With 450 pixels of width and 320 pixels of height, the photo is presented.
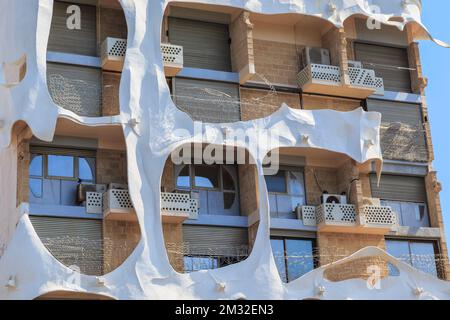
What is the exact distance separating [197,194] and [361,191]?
16.1 ft

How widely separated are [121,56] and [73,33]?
1654 mm

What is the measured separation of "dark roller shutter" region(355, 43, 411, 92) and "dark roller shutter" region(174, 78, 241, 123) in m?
5.17

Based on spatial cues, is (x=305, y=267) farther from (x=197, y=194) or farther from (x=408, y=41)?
(x=408, y=41)

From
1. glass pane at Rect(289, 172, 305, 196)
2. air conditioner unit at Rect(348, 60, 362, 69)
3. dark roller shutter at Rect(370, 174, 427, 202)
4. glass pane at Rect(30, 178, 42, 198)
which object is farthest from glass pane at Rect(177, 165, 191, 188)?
air conditioner unit at Rect(348, 60, 362, 69)

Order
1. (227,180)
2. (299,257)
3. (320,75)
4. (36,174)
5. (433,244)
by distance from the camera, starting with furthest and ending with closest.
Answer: (433,244), (320,75), (227,180), (299,257), (36,174)

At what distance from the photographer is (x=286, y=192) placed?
33.6 metres

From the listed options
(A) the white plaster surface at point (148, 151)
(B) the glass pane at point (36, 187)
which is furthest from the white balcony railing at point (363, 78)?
(B) the glass pane at point (36, 187)

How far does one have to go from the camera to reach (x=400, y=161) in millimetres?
34812

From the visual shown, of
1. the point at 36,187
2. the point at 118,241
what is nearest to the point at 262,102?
the point at 118,241

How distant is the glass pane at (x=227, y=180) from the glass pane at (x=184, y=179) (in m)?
1.11

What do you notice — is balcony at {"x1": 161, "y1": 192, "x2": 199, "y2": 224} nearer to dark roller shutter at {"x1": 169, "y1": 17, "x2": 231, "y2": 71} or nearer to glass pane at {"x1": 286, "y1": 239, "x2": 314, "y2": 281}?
glass pane at {"x1": 286, "y1": 239, "x2": 314, "y2": 281}

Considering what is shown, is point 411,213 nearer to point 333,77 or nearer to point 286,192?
point 286,192

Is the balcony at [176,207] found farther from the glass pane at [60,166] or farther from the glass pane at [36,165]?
the glass pane at [36,165]

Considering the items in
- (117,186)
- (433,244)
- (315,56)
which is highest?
(315,56)
